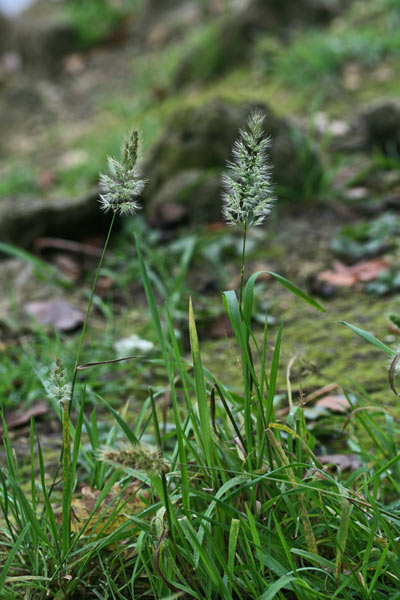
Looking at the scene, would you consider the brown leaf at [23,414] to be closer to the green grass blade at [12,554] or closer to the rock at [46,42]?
the green grass blade at [12,554]

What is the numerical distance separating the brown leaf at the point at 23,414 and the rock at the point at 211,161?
4.79ft

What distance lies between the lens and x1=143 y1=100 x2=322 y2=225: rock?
3.13 m

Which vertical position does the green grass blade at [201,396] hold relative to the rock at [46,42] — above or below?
below

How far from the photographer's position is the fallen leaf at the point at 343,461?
1.37 m

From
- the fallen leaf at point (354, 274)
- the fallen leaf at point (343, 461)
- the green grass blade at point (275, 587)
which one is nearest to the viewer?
the green grass blade at point (275, 587)

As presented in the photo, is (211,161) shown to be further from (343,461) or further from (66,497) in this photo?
(66,497)

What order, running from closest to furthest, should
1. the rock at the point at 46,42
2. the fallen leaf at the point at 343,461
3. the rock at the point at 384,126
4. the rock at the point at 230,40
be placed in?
the fallen leaf at the point at 343,461, the rock at the point at 384,126, the rock at the point at 230,40, the rock at the point at 46,42

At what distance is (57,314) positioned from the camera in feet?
8.24

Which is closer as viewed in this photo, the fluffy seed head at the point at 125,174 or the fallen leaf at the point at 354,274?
the fluffy seed head at the point at 125,174

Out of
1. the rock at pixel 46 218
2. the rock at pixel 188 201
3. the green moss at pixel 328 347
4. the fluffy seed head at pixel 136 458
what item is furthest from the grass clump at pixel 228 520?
the rock at pixel 46 218

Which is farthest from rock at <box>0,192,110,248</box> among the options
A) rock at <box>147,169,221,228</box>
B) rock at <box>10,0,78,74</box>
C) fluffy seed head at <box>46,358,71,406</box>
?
rock at <box>10,0,78,74</box>

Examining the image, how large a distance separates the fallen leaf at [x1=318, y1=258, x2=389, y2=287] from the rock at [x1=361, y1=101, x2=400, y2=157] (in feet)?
3.86

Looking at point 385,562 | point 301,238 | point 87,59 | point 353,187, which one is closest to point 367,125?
point 353,187

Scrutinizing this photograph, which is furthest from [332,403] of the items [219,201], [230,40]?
[230,40]
